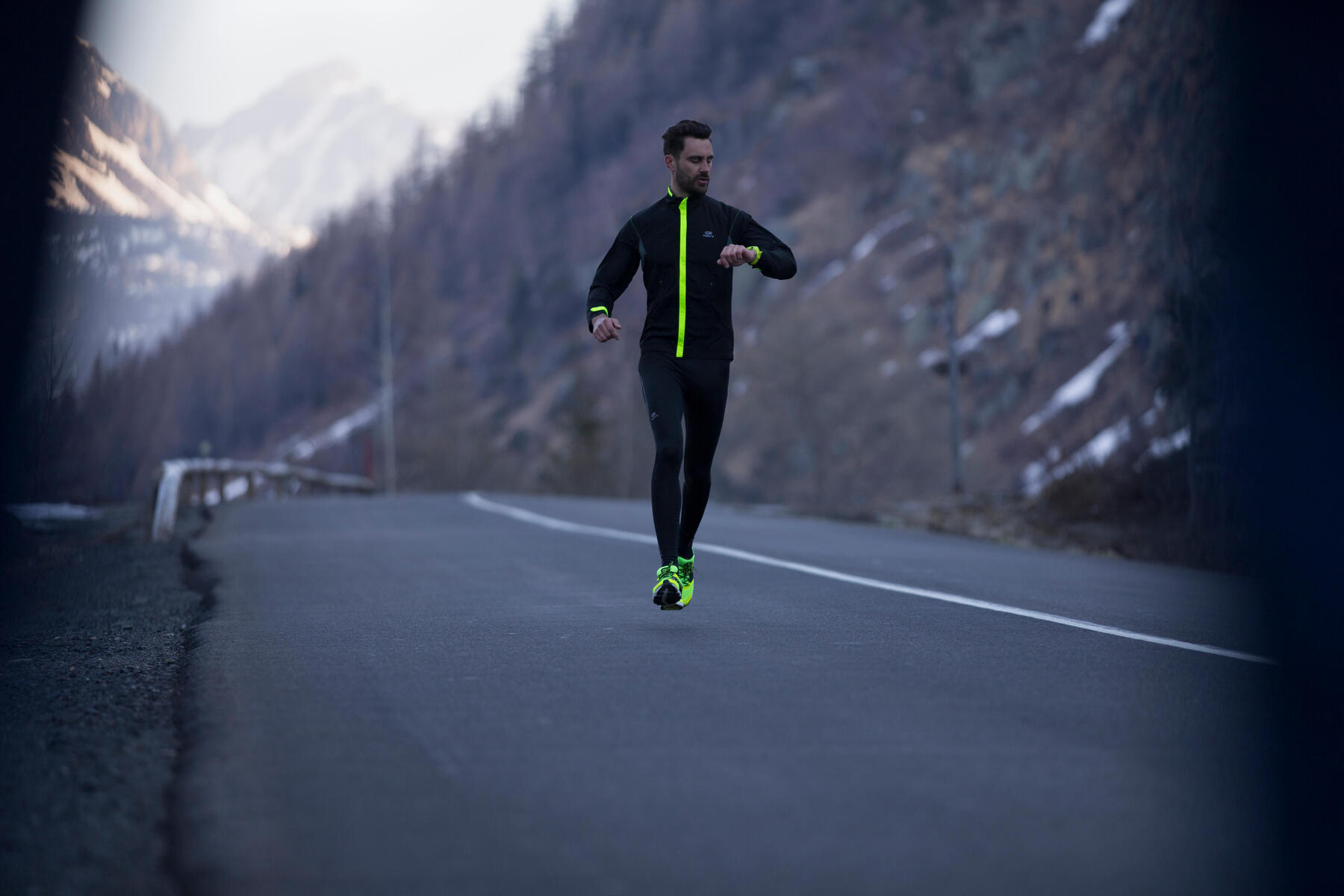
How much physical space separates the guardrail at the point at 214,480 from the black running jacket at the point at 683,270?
8.34 meters

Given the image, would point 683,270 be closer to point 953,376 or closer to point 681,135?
point 681,135

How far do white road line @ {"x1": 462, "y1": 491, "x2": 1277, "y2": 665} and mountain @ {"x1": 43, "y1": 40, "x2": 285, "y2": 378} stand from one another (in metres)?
4.52

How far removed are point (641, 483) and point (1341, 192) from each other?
52.6m

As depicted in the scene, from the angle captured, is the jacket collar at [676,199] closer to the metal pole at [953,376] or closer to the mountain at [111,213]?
the mountain at [111,213]

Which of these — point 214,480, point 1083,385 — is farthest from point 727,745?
point 1083,385

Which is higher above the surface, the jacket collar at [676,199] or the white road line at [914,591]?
the jacket collar at [676,199]

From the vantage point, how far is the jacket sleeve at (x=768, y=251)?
727 cm

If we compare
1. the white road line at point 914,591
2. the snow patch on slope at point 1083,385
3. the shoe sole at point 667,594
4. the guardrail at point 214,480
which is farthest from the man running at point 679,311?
the snow patch on slope at point 1083,385

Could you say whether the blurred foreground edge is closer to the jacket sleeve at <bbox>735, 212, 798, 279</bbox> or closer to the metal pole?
the jacket sleeve at <bbox>735, 212, 798, 279</bbox>

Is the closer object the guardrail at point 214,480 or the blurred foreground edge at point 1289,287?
the blurred foreground edge at point 1289,287

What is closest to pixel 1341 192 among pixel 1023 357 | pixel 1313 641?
pixel 1313 641

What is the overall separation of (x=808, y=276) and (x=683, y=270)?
60.1 meters

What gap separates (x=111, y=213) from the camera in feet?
32.4

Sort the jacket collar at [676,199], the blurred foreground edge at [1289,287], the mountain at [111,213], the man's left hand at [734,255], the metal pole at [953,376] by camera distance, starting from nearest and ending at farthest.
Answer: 1. the man's left hand at [734,255]
2. the jacket collar at [676,199]
3. the mountain at [111,213]
4. the blurred foreground edge at [1289,287]
5. the metal pole at [953,376]
